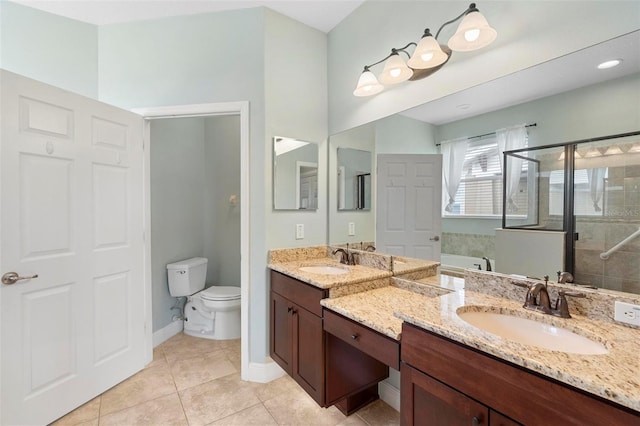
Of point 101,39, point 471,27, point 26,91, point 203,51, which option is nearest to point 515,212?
point 471,27

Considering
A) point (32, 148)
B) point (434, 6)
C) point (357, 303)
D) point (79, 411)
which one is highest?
point (434, 6)

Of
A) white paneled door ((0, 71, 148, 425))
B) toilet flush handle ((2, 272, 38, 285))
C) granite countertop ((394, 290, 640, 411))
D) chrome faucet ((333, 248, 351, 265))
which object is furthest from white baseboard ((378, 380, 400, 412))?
toilet flush handle ((2, 272, 38, 285))

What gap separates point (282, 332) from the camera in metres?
2.06

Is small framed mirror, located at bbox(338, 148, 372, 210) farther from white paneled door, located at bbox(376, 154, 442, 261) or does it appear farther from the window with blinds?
the window with blinds

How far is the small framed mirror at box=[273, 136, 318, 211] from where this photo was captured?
2260 millimetres

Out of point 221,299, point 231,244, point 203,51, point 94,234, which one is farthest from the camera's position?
point 231,244

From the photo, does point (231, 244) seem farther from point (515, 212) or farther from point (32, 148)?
point (515, 212)

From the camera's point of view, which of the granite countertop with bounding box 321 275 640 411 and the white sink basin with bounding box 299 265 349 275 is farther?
the white sink basin with bounding box 299 265 349 275

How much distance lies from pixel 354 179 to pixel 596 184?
4.73 feet

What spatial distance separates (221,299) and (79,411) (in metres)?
1.22

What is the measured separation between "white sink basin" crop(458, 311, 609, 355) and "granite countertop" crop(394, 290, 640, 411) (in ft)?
0.07

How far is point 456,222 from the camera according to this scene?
1576 millimetres

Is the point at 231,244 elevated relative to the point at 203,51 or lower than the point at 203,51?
lower

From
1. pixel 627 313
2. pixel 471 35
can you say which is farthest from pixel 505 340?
pixel 471 35
